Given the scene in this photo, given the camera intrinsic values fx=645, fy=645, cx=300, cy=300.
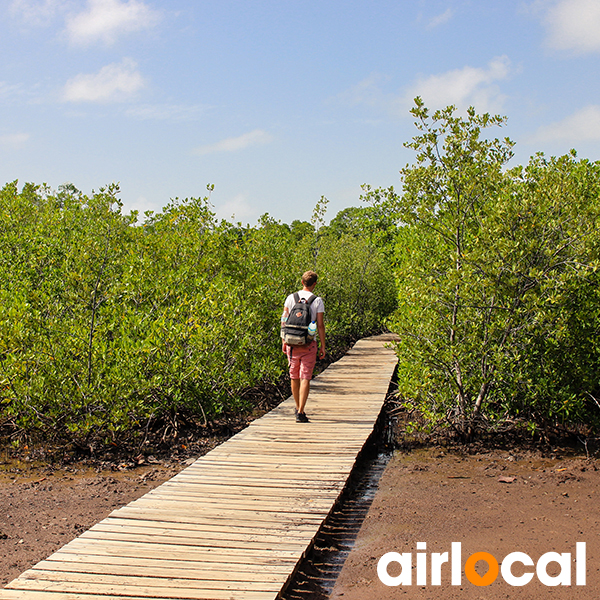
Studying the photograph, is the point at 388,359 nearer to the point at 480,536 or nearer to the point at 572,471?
the point at 572,471

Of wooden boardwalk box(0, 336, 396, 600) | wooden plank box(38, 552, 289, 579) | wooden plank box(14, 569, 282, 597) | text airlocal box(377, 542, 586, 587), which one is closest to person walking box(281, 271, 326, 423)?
wooden boardwalk box(0, 336, 396, 600)

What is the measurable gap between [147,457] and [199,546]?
10.4 ft

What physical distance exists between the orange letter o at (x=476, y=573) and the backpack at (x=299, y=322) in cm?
358

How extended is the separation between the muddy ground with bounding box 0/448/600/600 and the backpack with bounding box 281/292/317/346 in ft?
5.99

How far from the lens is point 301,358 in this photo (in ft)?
26.1

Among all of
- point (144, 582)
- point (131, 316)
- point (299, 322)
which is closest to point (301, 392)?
point (299, 322)

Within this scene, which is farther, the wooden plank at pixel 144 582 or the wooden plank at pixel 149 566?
the wooden plank at pixel 149 566

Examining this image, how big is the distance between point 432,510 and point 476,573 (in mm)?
1356

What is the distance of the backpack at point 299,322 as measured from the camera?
7.77 m

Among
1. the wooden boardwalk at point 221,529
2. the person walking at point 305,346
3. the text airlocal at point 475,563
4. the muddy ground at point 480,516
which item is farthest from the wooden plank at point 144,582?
the person walking at point 305,346

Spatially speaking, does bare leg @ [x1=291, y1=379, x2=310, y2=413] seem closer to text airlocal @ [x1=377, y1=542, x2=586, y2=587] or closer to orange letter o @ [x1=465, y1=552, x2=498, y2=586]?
text airlocal @ [x1=377, y1=542, x2=586, y2=587]

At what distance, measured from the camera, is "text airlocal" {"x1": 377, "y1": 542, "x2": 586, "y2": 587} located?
4359 mm

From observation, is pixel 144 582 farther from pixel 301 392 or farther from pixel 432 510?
pixel 301 392

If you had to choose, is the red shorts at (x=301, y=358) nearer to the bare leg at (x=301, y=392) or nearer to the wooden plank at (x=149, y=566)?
the bare leg at (x=301, y=392)
